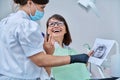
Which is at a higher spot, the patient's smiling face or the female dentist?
the female dentist

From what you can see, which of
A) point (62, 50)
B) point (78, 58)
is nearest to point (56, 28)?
point (62, 50)

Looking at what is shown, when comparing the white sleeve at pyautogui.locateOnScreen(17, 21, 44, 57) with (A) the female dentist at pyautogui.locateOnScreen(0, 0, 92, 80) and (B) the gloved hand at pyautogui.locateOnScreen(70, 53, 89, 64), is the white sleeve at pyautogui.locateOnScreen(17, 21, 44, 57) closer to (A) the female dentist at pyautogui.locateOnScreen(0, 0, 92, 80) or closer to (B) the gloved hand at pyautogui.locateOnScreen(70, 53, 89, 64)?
(A) the female dentist at pyautogui.locateOnScreen(0, 0, 92, 80)

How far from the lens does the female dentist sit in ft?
3.59

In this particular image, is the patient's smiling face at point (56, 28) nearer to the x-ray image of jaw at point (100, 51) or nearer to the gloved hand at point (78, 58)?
the x-ray image of jaw at point (100, 51)

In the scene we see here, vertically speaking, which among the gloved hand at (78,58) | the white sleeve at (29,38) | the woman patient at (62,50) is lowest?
the woman patient at (62,50)

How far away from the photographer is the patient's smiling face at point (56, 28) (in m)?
1.99

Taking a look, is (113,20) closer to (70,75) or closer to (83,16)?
(83,16)

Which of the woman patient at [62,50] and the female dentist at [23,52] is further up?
Answer: the female dentist at [23,52]

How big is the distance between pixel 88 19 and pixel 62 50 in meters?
0.68

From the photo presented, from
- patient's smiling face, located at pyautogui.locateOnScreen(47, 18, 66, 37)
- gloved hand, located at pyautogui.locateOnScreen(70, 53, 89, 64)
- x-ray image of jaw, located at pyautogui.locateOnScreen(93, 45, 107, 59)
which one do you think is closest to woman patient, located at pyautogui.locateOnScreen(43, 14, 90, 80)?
patient's smiling face, located at pyautogui.locateOnScreen(47, 18, 66, 37)

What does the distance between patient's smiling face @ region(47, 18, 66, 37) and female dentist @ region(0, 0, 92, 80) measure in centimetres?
79

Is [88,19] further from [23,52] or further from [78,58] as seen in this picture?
[23,52]

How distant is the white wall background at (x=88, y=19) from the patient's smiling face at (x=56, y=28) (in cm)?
24

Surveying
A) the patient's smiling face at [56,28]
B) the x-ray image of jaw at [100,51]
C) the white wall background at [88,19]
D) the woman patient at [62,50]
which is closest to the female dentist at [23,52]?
the woman patient at [62,50]
